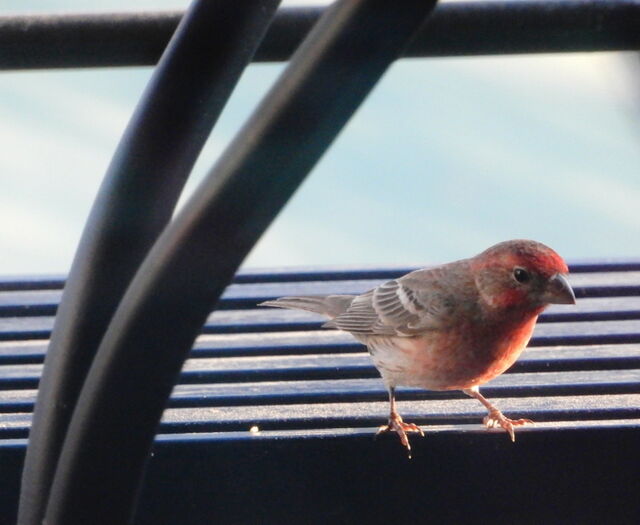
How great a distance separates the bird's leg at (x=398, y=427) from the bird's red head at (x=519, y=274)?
0.91 meters

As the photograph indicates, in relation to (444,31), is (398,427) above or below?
below

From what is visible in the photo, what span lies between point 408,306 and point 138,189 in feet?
9.03

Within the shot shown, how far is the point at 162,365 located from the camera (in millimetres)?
900

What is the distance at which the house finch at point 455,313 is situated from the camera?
2758 millimetres

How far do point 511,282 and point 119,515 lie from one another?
2.56m

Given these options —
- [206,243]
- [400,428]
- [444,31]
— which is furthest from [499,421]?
[206,243]

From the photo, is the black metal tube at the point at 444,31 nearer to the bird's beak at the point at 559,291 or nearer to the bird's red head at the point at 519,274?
the bird's beak at the point at 559,291

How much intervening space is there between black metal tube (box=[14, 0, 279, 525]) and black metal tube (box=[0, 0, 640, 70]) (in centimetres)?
65

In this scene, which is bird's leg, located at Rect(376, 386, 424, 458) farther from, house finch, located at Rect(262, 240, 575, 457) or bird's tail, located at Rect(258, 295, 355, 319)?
bird's tail, located at Rect(258, 295, 355, 319)

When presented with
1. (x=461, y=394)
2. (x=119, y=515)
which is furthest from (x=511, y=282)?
(x=119, y=515)

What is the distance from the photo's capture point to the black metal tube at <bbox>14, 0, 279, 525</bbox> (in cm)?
103

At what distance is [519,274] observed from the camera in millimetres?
3377

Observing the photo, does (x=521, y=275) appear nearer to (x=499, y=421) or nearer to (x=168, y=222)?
(x=499, y=421)

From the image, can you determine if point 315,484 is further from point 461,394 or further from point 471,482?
point 461,394
